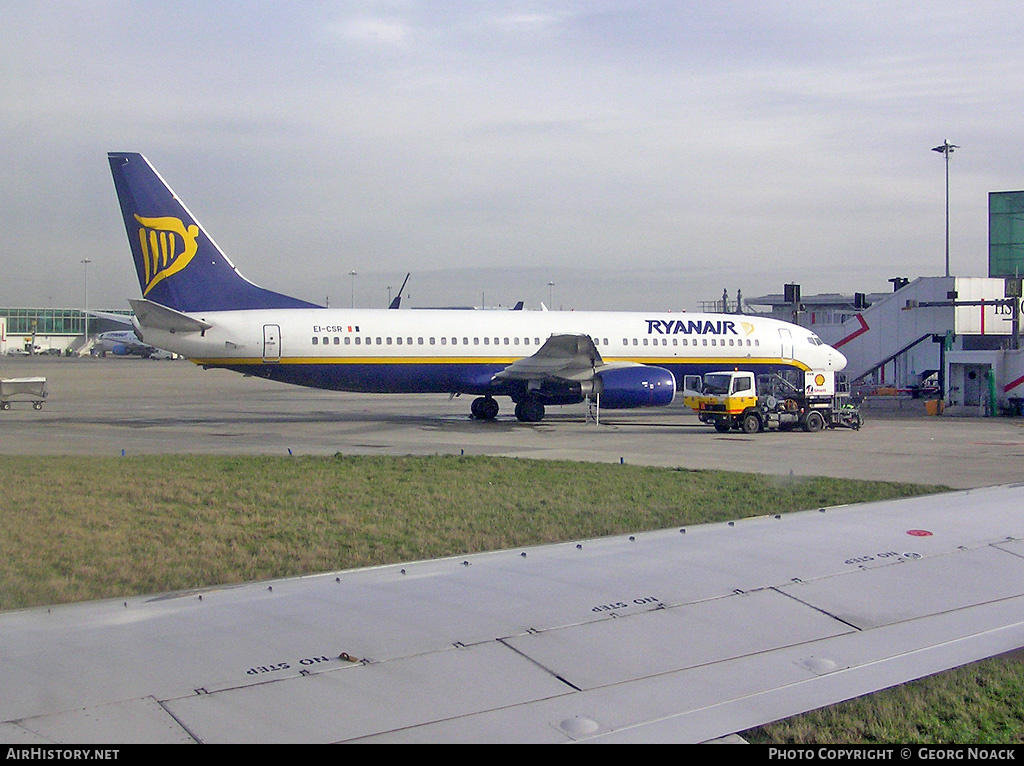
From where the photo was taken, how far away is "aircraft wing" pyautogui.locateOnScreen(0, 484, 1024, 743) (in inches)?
124

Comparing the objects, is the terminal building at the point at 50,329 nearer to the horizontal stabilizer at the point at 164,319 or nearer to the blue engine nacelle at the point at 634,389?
the horizontal stabilizer at the point at 164,319

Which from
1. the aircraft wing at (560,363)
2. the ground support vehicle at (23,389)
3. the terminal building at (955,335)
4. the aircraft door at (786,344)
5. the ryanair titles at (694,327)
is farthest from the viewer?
the terminal building at (955,335)

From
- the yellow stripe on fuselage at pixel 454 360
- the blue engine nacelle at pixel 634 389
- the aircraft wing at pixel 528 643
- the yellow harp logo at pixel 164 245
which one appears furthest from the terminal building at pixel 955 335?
the aircraft wing at pixel 528 643

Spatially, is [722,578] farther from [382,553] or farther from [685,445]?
[685,445]

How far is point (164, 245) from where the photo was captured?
25797 millimetres

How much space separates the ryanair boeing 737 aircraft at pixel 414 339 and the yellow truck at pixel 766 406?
122cm

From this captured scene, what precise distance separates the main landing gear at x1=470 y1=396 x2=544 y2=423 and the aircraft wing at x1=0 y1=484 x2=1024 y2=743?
2373 centimetres

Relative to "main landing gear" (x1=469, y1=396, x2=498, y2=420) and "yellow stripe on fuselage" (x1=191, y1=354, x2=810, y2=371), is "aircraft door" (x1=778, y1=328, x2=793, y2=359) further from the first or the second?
"main landing gear" (x1=469, y1=396, x2=498, y2=420)

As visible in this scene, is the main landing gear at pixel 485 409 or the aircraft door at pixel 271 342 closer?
the aircraft door at pixel 271 342

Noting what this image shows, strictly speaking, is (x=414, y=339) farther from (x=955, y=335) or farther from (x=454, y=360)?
(x=955, y=335)

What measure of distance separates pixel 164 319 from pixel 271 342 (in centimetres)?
288

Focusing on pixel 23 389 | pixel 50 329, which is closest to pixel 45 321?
pixel 50 329

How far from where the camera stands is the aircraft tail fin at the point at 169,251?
25406mm

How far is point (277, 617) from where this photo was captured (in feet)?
13.4
